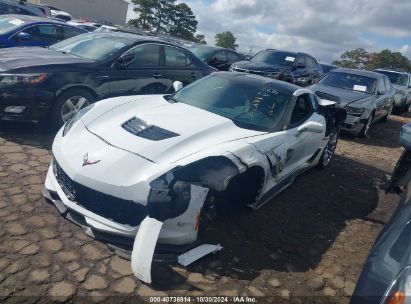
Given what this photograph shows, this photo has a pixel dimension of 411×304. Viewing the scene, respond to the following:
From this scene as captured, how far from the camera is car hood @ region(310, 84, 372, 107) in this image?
837cm

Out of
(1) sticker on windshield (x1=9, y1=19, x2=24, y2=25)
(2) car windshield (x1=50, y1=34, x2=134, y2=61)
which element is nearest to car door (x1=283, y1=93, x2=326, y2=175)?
(2) car windshield (x1=50, y1=34, x2=134, y2=61)

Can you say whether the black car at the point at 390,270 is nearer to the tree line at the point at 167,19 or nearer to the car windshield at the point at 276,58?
the car windshield at the point at 276,58

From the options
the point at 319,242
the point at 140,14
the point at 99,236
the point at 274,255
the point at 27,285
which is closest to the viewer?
the point at 27,285

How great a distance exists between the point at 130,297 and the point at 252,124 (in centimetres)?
216

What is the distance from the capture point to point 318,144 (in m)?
Result: 5.17

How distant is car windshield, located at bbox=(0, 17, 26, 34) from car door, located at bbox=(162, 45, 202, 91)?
12.8ft

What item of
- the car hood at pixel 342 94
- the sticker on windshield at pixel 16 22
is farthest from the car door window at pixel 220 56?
the sticker on windshield at pixel 16 22

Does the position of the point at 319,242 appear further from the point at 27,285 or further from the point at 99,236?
the point at 27,285

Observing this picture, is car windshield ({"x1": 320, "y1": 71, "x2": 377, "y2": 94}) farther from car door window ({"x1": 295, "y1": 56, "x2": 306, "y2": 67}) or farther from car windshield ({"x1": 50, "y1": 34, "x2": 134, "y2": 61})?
car windshield ({"x1": 50, "y1": 34, "x2": 134, "y2": 61})

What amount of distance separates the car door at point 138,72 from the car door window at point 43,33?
12.2 ft

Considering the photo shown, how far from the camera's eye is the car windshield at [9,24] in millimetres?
Answer: 7883

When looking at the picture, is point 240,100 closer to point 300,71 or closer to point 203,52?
point 203,52

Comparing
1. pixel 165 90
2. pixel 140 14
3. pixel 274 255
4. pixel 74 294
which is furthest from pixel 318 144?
pixel 140 14

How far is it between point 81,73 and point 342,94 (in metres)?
6.16
